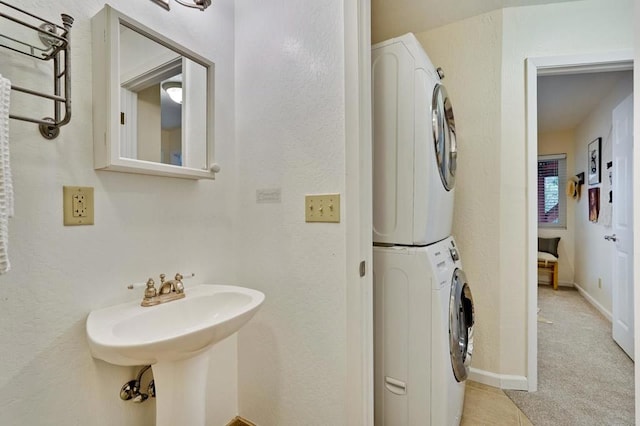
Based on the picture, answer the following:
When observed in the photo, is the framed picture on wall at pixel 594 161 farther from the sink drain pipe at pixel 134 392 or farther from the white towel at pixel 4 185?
the white towel at pixel 4 185

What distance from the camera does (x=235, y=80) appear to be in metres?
1.46

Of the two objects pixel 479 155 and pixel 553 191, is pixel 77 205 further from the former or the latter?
pixel 553 191

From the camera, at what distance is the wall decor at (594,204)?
3.27 m

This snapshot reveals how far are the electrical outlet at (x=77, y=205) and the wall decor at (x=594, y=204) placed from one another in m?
4.46

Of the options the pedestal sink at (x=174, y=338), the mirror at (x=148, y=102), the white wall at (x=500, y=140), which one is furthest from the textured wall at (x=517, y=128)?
the mirror at (x=148, y=102)

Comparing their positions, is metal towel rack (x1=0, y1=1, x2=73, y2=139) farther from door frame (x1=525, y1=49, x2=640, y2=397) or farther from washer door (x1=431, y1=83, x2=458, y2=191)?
door frame (x1=525, y1=49, x2=640, y2=397)

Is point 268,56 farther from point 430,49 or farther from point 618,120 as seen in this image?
point 618,120

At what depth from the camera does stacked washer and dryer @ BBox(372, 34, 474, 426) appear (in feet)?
4.03

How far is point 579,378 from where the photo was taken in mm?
1974

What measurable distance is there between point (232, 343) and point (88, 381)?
0.60m

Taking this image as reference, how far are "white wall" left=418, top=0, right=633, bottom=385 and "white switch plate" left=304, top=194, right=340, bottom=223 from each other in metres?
1.26

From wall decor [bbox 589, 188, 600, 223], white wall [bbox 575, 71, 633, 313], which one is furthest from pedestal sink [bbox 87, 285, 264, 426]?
wall decor [bbox 589, 188, 600, 223]

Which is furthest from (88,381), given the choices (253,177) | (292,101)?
(292,101)

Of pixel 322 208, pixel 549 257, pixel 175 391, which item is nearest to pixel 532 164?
pixel 322 208
